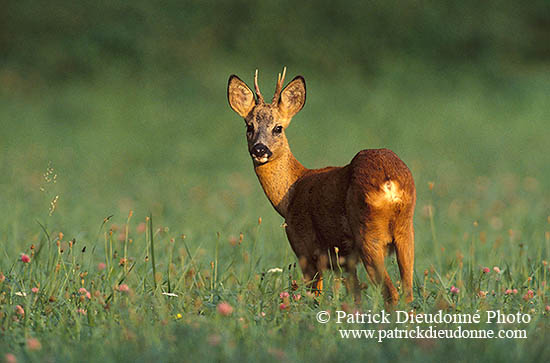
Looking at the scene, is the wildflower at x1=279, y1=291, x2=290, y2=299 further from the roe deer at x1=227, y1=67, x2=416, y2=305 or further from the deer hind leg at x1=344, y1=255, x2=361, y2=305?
the deer hind leg at x1=344, y1=255, x2=361, y2=305

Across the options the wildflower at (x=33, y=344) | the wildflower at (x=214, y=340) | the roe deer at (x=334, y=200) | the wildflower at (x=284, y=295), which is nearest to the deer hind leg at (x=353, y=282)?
the roe deer at (x=334, y=200)

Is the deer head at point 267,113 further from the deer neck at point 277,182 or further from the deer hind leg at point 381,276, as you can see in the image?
the deer hind leg at point 381,276

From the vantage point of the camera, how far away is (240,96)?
5363 mm

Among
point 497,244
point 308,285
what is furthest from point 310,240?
point 497,244

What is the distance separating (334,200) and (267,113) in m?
0.83

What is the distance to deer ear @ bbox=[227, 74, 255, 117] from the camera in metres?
5.34

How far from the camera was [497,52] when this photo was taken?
83.9 feet

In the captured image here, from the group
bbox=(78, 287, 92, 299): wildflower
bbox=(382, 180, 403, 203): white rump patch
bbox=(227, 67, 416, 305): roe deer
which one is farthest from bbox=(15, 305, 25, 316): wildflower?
bbox=(382, 180, 403, 203): white rump patch

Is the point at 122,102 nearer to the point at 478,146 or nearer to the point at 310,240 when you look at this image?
the point at 478,146

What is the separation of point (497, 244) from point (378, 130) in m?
10.4

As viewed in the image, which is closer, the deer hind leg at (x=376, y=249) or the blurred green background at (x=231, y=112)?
the deer hind leg at (x=376, y=249)

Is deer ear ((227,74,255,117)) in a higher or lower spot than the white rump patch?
higher

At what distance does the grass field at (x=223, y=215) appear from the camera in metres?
3.93

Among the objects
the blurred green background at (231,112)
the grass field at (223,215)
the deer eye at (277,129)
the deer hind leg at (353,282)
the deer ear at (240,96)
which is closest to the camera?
the grass field at (223,215)
